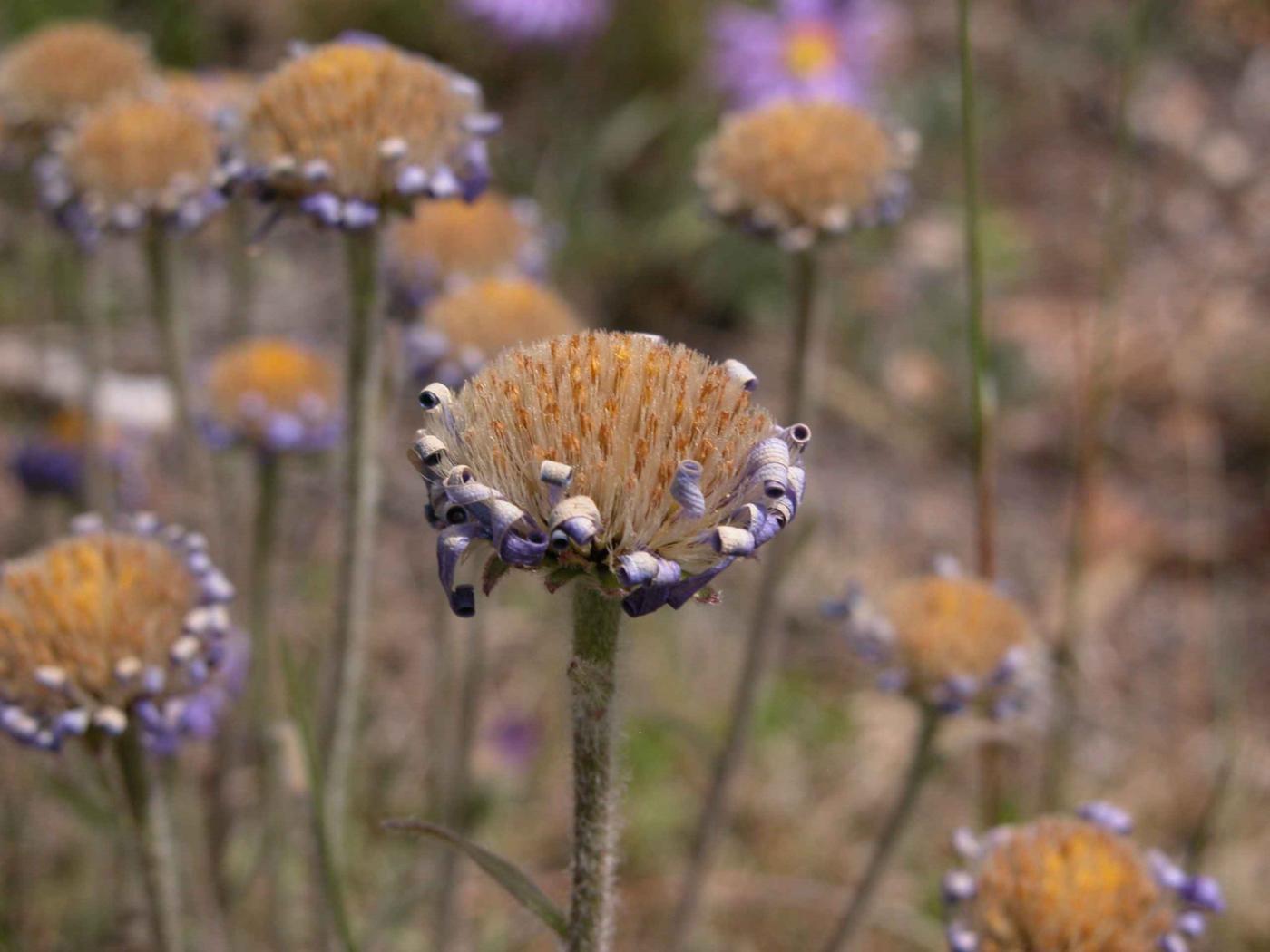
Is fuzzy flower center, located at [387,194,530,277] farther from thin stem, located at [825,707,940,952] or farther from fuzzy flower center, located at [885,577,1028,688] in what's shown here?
thin stem, located at [825,707,940,952]

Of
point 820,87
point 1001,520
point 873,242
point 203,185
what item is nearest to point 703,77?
point 820,87

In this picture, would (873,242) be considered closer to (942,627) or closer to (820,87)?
(820,87)

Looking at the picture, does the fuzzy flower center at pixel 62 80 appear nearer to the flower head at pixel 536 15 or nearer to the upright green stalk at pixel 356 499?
the upright green stalk at pixel 356 499

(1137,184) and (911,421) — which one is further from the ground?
(1137,184)

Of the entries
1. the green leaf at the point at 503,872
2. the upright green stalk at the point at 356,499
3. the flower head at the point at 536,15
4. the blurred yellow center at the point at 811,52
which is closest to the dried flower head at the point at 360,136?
the upright green stalk at the point at 356,499

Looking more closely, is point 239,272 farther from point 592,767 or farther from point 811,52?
point 811,52

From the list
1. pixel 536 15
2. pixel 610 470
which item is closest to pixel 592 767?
pixel 610 470

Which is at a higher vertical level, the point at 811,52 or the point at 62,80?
Result: the point at 811,52
